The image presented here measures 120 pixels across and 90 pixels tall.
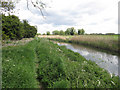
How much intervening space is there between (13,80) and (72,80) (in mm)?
2578

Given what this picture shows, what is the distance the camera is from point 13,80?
3.52 m

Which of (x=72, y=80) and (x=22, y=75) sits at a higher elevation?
(x=22, y=75)

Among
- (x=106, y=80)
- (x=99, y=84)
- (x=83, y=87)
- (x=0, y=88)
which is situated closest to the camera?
(x=0, y=88)

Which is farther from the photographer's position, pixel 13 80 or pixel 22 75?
pixel 22 75

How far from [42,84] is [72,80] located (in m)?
1.42

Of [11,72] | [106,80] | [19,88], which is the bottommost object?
[106,80]

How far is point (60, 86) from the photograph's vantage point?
11.0 ft

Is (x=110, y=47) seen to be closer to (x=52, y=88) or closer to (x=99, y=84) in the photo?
(x=99, y=84)

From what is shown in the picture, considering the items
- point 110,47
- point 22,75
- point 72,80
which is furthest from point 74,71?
point 110,47

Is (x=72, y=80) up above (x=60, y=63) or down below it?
below

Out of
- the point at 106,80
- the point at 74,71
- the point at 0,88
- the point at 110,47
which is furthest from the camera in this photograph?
the point at 110,47

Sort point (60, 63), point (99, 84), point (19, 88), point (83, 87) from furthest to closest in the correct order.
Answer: point (60, 63) → point (99, 84) → point (83, 87) → point (19, 88)

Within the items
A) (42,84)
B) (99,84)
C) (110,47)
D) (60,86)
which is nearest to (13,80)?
(42,84)

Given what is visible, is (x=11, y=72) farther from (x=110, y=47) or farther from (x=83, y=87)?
(x=110, y=47)
